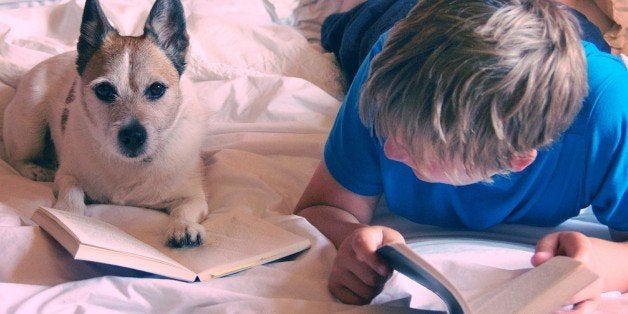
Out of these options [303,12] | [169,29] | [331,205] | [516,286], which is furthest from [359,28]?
[516,286]

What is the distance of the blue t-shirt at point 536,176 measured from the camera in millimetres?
1033

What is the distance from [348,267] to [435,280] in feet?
0.78

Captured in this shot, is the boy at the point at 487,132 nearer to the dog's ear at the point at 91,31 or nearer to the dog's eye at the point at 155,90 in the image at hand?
the dog's eye at the point at 155,90

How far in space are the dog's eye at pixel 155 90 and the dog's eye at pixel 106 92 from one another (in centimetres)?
7

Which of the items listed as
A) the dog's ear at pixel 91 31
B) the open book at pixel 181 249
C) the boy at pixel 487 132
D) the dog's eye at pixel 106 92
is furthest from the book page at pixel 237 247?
the dog's ear at pixel 91 31

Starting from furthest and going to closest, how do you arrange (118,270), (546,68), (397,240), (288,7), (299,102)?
(288,7), (299,102), (118,270), (397,240), (546,68)

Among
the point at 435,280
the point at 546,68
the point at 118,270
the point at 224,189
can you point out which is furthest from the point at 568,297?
the point at 224,189

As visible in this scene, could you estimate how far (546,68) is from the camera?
0.79 meters

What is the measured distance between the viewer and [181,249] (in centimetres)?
118

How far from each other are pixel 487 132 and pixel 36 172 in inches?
46.8

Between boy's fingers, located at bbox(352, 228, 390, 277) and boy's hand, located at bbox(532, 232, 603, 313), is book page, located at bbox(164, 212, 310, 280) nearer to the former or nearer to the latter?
boy's fingers, located at bbox(352, 228, 390, 277)

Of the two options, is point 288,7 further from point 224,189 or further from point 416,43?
point 416,43

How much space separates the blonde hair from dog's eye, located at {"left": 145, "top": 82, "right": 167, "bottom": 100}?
669mm

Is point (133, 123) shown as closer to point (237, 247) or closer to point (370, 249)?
point (237, 247)
